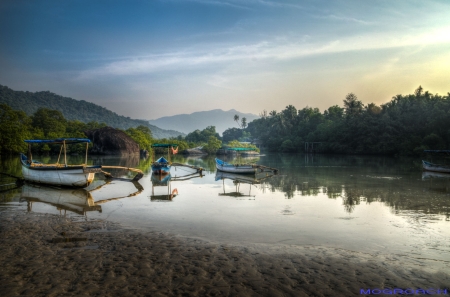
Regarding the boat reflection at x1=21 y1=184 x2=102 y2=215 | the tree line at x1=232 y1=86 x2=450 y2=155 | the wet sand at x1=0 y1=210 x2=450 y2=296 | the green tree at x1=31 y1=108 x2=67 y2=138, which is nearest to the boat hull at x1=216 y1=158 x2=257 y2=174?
the boat reflection at x1=21 y1=184 x2=102 y2=215

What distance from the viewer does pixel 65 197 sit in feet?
54.3

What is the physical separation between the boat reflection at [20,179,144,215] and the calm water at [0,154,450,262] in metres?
0.04

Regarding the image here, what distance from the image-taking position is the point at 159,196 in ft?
58.0

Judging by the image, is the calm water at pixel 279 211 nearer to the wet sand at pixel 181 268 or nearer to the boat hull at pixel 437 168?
the wet sand at pixel 181 268

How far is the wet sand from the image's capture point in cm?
555

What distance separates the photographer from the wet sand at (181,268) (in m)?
5.55

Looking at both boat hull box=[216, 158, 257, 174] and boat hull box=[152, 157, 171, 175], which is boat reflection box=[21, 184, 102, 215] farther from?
boat hull box=[216, 158, 257, 174]

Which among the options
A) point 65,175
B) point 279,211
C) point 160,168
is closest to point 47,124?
point 160,168

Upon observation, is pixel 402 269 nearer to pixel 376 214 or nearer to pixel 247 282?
pixel 247 282

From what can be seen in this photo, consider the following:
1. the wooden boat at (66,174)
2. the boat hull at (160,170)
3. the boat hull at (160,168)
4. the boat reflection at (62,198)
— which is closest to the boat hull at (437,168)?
the boat hull at (160,168)

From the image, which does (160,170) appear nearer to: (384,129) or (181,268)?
(181,268)

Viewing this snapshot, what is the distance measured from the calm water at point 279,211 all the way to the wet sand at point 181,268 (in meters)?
1.19

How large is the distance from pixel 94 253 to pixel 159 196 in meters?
10.4

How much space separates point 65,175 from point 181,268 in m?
15.9
